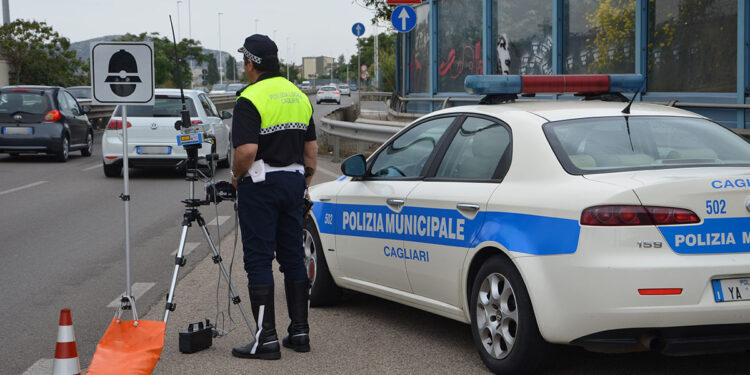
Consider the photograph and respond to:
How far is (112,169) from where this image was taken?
18875 mm

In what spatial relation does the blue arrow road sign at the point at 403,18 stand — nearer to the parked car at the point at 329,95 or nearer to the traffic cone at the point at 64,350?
the traffic cone at the point at 64,350

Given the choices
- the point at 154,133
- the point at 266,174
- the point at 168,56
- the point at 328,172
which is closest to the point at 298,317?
the point at 266,174

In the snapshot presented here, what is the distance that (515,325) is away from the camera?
530 cm

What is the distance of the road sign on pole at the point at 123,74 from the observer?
6.80 m

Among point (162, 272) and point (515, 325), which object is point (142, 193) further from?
point (515, 325)

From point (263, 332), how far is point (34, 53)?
43385 millimetres

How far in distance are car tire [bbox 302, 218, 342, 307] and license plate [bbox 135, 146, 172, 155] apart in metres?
11.0

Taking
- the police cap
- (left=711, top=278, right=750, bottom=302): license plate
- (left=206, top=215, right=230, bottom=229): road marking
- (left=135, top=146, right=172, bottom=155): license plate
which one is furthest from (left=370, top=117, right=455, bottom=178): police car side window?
(left=135, top=146, right=172, bottom=155): license plate

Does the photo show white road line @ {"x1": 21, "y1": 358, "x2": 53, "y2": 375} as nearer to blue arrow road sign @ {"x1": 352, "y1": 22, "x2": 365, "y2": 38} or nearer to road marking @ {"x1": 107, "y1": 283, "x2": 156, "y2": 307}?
road marking @ {"x1": 107, "y1": 283, "x2": 156, "y2": 307}

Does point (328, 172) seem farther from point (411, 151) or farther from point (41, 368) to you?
point (41, 368)

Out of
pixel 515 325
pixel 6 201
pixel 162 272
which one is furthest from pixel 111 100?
pixel 6 201

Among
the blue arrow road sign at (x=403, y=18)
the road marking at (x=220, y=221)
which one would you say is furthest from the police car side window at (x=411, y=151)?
the blue arrow road sign at (x=403, y=18)

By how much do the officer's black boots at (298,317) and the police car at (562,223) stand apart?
0.58 m

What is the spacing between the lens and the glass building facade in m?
12.6
